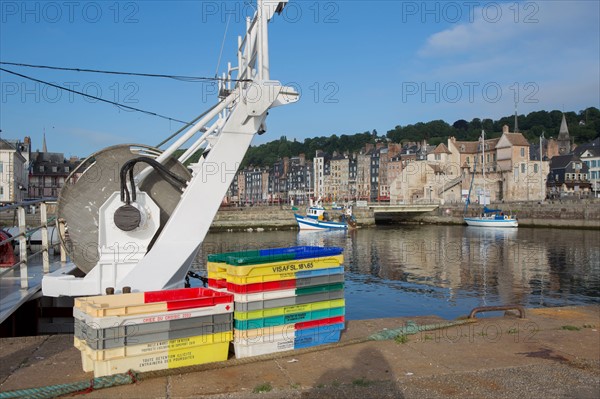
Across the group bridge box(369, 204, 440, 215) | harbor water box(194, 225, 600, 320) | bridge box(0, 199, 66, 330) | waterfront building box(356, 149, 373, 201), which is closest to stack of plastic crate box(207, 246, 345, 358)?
bridge box(0, 199, 66, 330)

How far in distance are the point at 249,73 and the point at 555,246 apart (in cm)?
4683

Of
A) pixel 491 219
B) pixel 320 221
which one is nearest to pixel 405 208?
pixel 491 219

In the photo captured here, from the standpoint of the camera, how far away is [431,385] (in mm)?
6375

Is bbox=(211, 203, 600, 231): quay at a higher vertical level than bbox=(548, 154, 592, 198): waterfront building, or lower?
lower

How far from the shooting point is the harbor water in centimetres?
2253

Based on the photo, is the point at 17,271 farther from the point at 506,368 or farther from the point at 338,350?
the point at 506,368

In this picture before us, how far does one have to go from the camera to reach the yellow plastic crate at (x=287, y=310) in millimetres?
7232

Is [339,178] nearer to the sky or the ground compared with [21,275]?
nearer to the sky

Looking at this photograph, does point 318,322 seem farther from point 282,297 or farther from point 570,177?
point 570,177

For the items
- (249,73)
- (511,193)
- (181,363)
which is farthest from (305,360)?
(511,193)

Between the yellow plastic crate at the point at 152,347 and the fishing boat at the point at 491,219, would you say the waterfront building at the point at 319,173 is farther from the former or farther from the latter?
the yellow plastic crate at the point at 152,347

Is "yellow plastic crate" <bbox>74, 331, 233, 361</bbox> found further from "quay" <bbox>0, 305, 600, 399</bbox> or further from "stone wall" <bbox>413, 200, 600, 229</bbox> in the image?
"stone wall" <bbox>413, 200, 600, 229</bbox>

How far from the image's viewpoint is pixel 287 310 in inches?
298

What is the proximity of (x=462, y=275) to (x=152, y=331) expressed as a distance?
27.6 m
